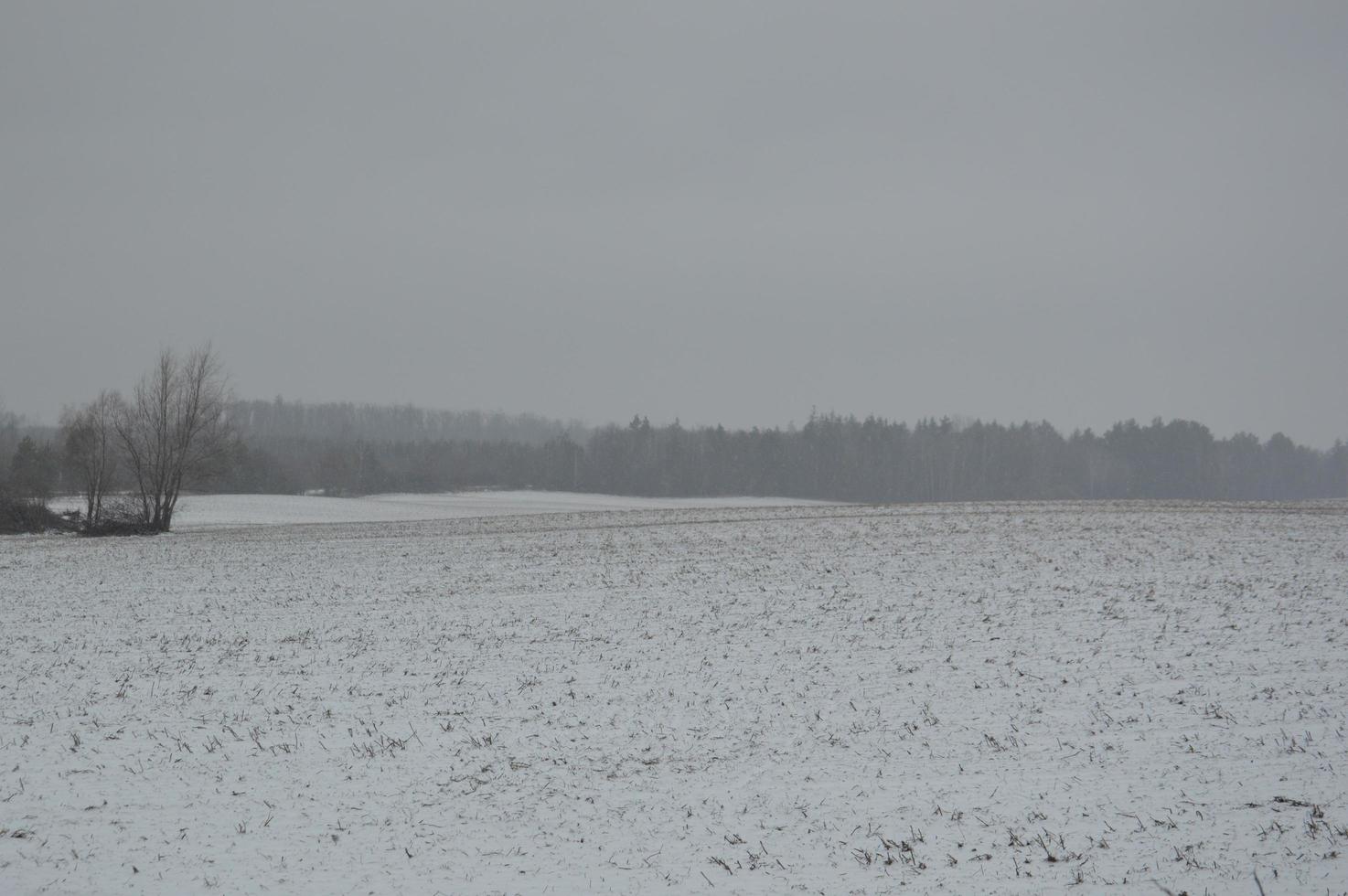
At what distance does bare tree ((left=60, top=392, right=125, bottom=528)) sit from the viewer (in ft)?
171

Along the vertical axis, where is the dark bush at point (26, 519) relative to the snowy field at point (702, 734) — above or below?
above

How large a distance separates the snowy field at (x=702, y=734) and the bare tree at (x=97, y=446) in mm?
35013

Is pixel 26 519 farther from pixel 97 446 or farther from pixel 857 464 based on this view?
pixel 857 464

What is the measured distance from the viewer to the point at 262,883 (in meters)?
7.37

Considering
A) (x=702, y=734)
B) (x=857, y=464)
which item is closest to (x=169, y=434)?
(x=702, y=734)

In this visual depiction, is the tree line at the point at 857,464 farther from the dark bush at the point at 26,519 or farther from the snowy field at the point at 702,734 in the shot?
the snowy field at the point at 702,734

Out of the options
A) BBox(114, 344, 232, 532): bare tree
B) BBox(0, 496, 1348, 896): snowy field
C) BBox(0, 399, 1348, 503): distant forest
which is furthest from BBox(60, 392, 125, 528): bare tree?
BBox(0, 399, 1348, 503): distant forest

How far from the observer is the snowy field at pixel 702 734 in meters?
7.43

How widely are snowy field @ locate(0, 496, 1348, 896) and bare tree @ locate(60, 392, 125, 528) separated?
115 ft

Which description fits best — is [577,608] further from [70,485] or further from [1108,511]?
[70,485]

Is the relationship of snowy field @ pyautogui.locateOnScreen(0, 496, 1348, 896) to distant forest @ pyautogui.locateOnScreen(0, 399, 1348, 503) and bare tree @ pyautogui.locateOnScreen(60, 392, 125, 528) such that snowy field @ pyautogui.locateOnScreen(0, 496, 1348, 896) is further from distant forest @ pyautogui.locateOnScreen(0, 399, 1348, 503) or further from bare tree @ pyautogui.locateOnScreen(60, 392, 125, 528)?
distant forest @ pyautogui.locateOnScreen(0, 399, 1348, 503)

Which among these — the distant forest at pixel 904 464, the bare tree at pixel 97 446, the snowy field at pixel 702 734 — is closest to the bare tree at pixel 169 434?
the bare tree at pixel 97 446

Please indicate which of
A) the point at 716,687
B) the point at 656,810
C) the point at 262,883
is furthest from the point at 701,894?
the point at 716,687

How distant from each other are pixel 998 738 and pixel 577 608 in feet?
33.7
